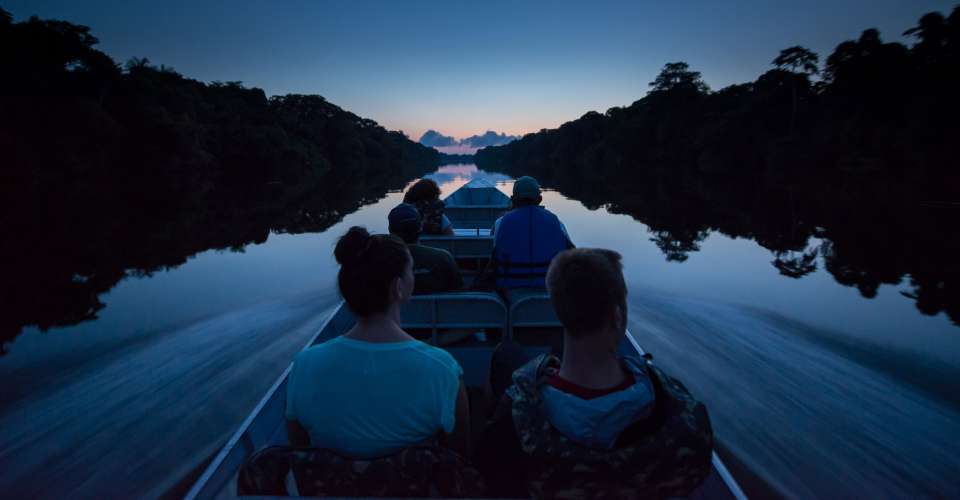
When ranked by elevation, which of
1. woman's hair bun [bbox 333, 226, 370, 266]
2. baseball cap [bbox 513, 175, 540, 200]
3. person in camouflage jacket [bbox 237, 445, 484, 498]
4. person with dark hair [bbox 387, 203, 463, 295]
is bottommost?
person in camouflage jacket [bbox 237, 445, 484, 498]

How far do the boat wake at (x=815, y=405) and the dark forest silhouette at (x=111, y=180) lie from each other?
1087 cm

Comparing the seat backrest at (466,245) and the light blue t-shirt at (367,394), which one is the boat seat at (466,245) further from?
the light blue t-shirt at (367,394)

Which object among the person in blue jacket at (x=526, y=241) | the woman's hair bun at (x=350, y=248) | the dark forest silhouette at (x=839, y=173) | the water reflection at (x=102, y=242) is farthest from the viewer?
the dark forest silhouette at (x=839, y=173)

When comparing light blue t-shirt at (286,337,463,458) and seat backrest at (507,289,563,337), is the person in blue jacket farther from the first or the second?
A: light blue t-shirt at (286,337,463,458)

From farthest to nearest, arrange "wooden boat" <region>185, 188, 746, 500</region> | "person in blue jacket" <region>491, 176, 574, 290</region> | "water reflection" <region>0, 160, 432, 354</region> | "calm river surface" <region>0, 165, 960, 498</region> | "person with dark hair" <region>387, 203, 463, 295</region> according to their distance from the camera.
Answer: "water reflection" <region>0, 160, 432, 354</region>, "person in blue jacket" <region>491, 176, 574, 290</region>, "person with dark hair" <region>387, 203, 463, 295</region>, "calm river surface" <region>0, 165, 960, 498</region>, "wooden boat" <region>185, 188, 746, 500</region>

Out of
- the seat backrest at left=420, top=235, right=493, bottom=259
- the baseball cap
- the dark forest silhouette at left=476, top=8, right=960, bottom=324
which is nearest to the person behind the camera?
the baseball cap

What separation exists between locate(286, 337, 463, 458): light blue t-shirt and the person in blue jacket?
3361mm

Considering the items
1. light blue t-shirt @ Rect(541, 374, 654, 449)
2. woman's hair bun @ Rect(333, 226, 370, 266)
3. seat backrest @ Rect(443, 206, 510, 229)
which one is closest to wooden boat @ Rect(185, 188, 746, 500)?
light blue t-shirt @ Rect(541, 374, 654, 449)

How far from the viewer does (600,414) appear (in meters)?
1.70

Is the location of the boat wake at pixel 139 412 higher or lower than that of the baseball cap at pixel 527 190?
lower

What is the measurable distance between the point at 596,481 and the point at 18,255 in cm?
1679

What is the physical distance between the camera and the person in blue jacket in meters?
5.25

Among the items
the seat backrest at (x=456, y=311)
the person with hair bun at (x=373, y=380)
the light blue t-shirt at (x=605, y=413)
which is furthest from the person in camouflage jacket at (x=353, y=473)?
the seat backrest at (x=456, y=311)

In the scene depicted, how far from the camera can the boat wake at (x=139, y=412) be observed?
428 cm
